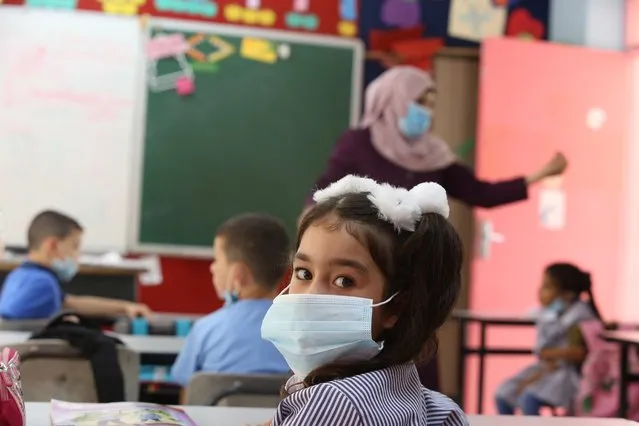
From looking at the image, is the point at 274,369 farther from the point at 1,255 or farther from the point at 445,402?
the point at 1,255

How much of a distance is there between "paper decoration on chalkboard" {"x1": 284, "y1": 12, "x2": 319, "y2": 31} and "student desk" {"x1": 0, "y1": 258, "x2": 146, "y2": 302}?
5.94 ft

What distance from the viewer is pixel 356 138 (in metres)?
2.96

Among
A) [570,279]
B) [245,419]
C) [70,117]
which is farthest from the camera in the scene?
[70,117]

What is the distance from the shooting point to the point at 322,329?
114 centimetres

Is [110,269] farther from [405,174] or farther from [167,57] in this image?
[405,174]

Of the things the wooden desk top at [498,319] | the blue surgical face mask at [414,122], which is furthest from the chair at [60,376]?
the wooden desk top at [498,319]

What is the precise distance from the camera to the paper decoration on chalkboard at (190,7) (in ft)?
16.2

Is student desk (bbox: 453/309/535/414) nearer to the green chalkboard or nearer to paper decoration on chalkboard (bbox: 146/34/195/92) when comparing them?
the green chalkboard

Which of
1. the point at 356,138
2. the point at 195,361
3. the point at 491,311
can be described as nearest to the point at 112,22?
the point at 356,138

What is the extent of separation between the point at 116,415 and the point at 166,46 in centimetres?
378

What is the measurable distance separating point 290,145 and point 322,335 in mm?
3923

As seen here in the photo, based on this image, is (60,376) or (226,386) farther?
(60,376)

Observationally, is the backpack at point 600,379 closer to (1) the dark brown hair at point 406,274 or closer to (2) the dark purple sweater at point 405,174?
(2) the dark purple sweater at point 405,174

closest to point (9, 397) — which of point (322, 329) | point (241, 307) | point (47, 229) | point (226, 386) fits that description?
point (322, 329)
